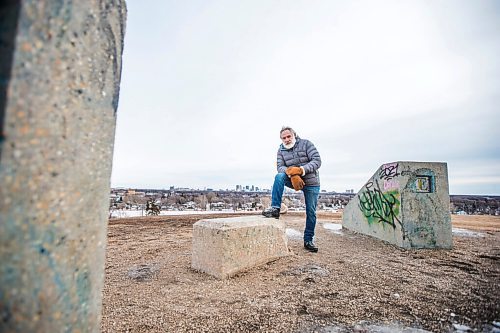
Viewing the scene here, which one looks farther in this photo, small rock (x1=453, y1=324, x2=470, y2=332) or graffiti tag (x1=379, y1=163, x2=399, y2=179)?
graffiti tag (x1=379, y1=163, x2=399, y2=179)

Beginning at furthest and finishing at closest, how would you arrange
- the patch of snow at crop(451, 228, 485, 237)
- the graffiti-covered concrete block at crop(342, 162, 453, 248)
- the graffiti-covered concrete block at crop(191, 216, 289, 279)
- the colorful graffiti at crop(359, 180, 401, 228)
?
the patch of snow at crop(451, 228, 485, 237) < the colorful graffiti at crop(359, 180, 401, 228) < the graffiti-covered concrete block at crop(342, 162, 453, 248) < the graffiti-covered concrete block at crop(191, 216, 289, 279)

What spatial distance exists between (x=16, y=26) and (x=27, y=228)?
1.61ft

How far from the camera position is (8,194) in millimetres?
631

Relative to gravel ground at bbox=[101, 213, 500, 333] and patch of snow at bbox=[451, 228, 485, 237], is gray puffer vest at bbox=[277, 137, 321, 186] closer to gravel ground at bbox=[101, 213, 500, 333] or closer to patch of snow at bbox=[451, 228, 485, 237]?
gravel ground at bbox=[101, 213, 500, 333]

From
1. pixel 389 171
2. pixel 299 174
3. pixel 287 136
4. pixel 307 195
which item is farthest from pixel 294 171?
pixel 389 171

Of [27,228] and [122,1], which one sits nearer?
→ [27,228]

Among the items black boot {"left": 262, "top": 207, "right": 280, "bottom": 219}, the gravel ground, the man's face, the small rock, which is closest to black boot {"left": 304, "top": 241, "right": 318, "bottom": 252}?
the gravel ground

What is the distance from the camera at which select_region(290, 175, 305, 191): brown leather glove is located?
4199 mm

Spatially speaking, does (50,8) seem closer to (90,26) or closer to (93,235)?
(90,26)

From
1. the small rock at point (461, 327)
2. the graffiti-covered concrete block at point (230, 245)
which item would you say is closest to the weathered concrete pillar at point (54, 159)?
the graffiti-covered concrete block at point (230, 245)

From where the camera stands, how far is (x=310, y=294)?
2.47 meters

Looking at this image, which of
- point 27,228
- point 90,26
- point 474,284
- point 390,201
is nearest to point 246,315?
point 27,228

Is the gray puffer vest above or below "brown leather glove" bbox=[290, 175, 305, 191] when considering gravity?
above

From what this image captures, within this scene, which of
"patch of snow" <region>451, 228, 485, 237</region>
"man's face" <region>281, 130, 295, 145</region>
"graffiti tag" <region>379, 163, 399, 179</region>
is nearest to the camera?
"man's face" <region>281, 130, 295, 145</region>
